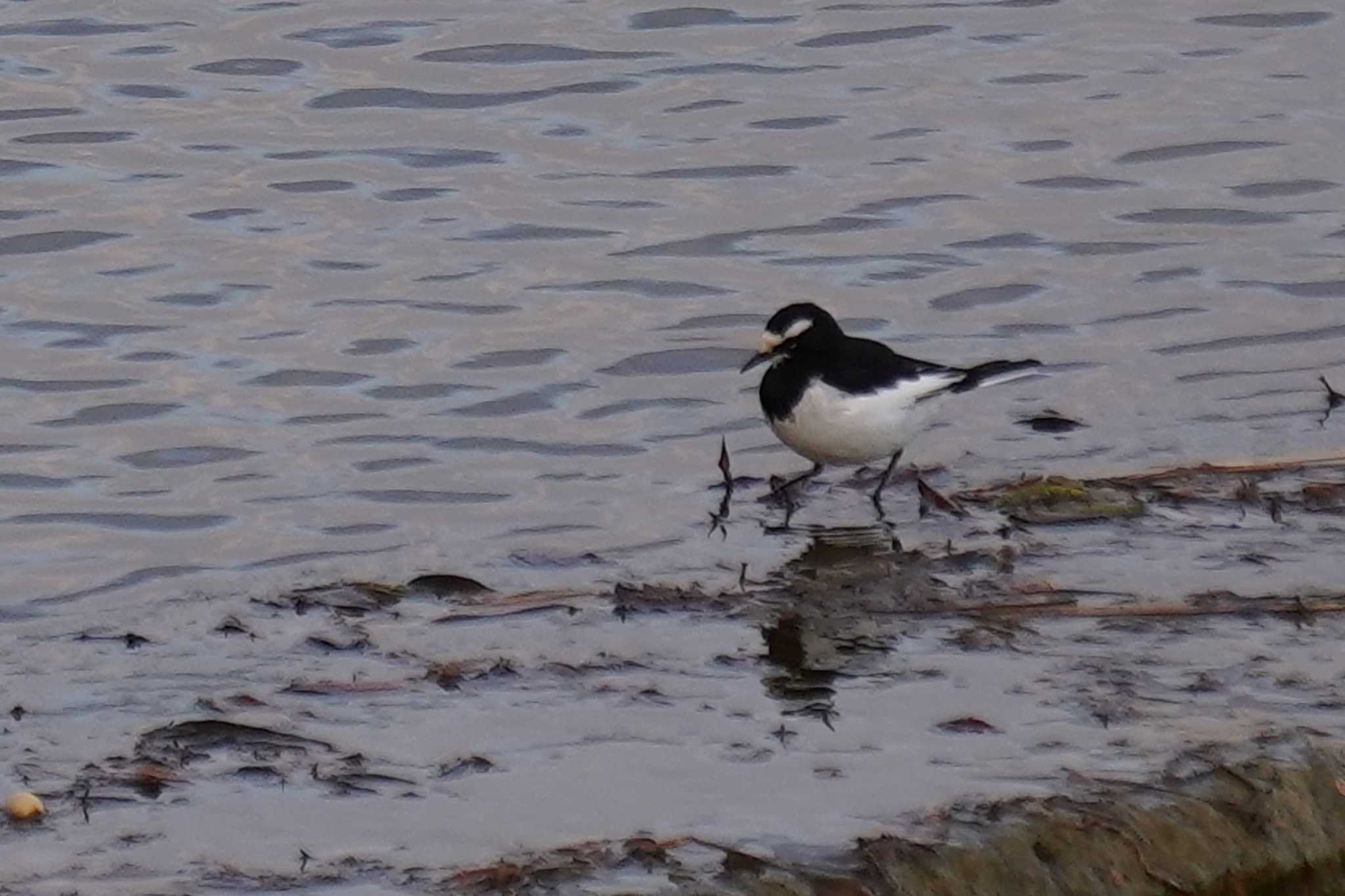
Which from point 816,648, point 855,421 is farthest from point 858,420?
point 816,648

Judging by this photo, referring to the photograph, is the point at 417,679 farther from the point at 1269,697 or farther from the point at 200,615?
the point at 1269,697

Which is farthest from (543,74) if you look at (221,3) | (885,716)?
(885,716)

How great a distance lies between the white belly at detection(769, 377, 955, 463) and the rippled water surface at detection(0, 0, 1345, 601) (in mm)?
239

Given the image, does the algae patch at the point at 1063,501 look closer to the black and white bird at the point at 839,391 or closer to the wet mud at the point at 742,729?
the wet mud at the point at 742,729

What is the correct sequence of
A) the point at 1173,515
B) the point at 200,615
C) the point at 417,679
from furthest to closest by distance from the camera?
the point at 1173,515 → the point at 200,615 → the point at 417,679

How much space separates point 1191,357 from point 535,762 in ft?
15.3

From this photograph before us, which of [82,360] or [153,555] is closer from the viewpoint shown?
[153,555]

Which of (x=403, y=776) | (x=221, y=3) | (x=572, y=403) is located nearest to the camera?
(x=403, y=776)

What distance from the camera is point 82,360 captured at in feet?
31.1

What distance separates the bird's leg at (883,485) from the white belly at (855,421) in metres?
0.08

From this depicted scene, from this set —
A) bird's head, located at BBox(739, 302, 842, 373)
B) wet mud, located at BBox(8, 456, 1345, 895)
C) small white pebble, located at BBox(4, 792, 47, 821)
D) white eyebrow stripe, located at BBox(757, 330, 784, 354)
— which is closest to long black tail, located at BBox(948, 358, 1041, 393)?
bird's head, located at BBox(739, 302, 842, 373)

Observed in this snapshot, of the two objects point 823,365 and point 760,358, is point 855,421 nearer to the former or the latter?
point 823,365

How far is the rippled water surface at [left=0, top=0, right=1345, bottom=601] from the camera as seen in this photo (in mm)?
8172

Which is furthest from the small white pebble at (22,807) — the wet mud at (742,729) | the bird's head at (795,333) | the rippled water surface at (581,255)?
the bird's head at (795,333)
